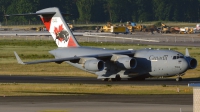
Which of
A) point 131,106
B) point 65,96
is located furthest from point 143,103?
point 65,96

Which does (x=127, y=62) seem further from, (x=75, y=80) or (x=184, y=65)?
(x=75, y=80)

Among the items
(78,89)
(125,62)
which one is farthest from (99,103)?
(125,62)

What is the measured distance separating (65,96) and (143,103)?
19.0 feet

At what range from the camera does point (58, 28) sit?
55.4m

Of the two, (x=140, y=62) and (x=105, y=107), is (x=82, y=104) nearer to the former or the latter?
(x=105, y=107)

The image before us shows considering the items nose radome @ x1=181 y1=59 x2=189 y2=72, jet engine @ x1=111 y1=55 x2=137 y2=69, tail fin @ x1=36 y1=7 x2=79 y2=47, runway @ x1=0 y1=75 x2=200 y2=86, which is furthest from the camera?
tail fin @ x1=36 y1=7 x2=79 y2=47

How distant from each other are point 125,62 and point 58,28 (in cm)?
739

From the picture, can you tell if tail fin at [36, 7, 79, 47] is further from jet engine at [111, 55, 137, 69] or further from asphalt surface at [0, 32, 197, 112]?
asphalt surface at [0, 32, 197, 112]

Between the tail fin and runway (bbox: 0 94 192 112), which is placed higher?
the tail fin

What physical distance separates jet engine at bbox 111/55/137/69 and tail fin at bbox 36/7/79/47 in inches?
188

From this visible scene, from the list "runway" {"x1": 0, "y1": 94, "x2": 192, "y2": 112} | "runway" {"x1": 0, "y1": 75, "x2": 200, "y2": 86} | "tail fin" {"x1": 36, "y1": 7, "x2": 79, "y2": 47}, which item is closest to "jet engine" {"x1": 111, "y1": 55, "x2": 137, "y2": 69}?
"runway" {"x1": 0, "y1": 75, "x2": 200, "y2": 86}

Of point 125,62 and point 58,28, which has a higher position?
point 58,28

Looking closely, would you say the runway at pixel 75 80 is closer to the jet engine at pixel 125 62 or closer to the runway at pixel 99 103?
the jet engine at pixel 125 62

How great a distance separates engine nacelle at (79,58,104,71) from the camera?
50438mm
